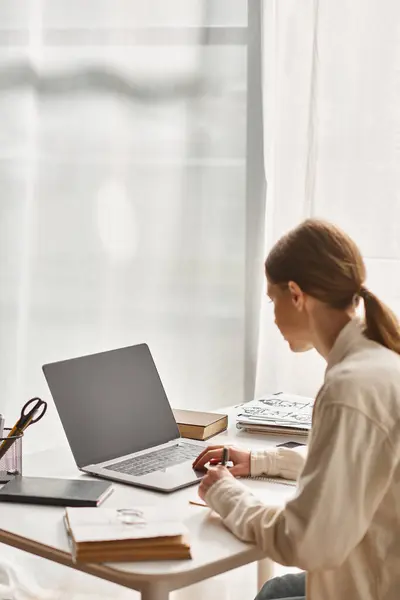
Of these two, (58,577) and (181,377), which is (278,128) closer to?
(181,377)

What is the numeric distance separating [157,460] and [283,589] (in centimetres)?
35

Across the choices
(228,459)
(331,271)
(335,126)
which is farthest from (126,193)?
(331,271)

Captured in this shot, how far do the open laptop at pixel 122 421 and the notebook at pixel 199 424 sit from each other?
3cm

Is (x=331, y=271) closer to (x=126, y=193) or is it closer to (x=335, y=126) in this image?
(x=335, y=126)

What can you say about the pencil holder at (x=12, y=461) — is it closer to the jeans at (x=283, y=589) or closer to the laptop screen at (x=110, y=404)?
the laptop screen at (x=110, y=404)

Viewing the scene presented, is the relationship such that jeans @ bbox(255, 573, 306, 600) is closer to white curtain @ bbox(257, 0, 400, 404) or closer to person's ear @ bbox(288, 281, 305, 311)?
person's ear @ bbox(288, 281, 305, 311)

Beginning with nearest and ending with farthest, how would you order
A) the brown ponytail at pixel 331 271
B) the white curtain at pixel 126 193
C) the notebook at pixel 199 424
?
the brown ponytail at pixel 331 271, the notebook at pixel 199 424, the white curtain at pixel 126 193

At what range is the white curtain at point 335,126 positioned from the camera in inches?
113

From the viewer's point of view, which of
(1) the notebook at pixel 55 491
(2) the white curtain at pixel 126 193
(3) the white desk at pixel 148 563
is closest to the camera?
(3) the white desk at pixel 148 563

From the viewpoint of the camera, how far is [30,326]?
321cm

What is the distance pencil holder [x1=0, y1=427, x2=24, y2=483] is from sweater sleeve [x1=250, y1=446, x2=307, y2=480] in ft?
1.43

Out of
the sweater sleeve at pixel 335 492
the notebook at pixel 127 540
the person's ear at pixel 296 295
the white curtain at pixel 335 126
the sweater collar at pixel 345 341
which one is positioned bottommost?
the notebook at pixel 127 540

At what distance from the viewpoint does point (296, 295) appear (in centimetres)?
153

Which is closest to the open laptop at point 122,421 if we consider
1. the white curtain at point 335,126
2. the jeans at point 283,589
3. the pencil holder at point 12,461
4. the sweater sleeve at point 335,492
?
the pencil holder at point 12,461
